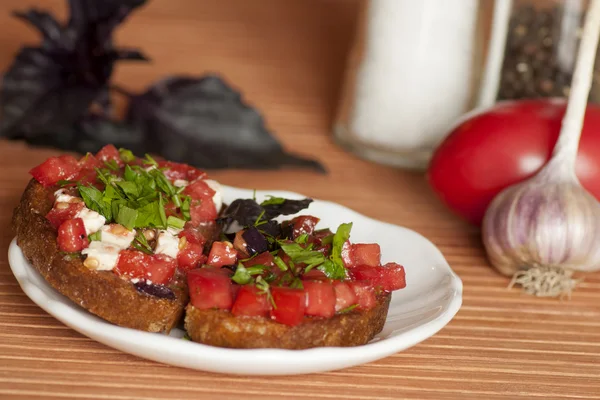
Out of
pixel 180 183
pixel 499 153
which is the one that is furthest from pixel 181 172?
pixel 499 153

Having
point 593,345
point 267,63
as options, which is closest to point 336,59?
point 267,63

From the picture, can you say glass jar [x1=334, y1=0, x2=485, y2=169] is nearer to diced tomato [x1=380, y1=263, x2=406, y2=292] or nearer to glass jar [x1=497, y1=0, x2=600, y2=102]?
glass jar [x1=497, y1=0, x2=600, y2=102]

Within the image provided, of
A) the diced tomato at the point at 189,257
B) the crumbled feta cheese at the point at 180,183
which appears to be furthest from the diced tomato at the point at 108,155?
the diced tomato at the point at 189,257

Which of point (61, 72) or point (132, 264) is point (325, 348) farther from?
point (61, 72)

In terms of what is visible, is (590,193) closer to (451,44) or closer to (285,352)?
(451,44)

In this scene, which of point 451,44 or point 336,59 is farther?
point 336,59

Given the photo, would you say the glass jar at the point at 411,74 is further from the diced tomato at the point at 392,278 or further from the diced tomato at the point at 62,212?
the diced tomato at the point at 62,212

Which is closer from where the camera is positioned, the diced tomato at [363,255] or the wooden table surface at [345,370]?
the wooden table surface at [345,370]
